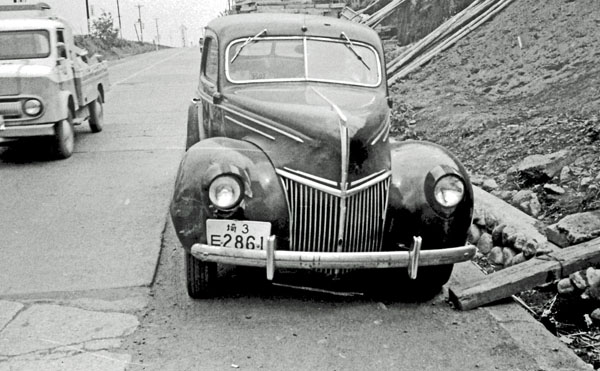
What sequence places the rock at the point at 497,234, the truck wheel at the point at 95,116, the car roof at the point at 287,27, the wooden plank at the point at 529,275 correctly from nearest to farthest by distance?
the wooden plank at the point at 529,275
the rock at the point at 497,234
the car roof at the point at 287,27
the truck wheel at the point at 95,116

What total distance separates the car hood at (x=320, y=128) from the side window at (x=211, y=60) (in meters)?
0.58

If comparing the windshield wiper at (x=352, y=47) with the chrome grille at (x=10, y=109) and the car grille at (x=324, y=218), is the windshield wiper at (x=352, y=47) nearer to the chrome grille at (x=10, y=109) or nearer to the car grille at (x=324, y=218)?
the car grille at (x=324, y=218)

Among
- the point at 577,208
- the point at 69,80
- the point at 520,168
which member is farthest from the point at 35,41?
the point at 577,208

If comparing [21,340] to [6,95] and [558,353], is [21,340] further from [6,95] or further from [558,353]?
[6,95]

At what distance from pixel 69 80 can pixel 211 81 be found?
15.4 ft

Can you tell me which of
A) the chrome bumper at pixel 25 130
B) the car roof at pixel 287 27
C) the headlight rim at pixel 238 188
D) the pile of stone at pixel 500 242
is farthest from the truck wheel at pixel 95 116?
the headlight rim at pixel 238 188

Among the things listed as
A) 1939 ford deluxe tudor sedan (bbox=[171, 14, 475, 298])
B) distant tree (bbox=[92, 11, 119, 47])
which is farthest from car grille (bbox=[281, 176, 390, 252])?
distant tree (bbox=[92, 11, 119, 47])

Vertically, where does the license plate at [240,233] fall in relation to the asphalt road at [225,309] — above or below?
above

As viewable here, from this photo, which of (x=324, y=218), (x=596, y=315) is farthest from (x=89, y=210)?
(x=596, y=315)

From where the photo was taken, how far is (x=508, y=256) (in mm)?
4961

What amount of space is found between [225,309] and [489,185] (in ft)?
9.64

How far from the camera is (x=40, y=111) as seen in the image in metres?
8.45

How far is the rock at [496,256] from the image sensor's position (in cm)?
503

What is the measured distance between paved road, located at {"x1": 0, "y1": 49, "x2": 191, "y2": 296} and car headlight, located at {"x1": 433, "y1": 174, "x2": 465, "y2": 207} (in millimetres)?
2162
